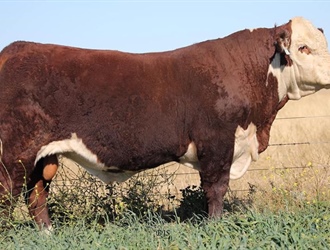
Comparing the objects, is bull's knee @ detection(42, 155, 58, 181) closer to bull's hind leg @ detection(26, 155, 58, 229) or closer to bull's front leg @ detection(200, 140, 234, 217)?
bull's hind leg @ detection(26, 155, 58, 229)

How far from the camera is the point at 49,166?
616 cm

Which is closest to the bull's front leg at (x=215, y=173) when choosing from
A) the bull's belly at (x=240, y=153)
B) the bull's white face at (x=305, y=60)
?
the bull's belly at (x=240, y=153)

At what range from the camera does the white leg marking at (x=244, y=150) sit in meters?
6.39

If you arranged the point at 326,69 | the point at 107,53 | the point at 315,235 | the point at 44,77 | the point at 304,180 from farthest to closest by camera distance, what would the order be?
the point at 304,180 → the point at 326,69 → the point at 107,53 → the point at 44,77 → the point at 315,235

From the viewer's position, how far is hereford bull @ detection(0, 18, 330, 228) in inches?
229

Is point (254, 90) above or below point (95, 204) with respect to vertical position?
above

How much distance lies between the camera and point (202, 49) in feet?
21.4

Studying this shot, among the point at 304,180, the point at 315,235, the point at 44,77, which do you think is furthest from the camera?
the point at 304,180

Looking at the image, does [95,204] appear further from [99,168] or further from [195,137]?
[195,137]

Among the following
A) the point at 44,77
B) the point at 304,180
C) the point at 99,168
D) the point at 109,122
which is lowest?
the point at 304,180

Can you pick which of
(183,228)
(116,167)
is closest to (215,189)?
(116,167)

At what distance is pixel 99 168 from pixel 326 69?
2.58m

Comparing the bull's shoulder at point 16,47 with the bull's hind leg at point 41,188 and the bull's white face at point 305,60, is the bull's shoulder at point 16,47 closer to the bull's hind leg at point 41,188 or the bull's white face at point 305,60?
the bull's hind leg at point 41,188

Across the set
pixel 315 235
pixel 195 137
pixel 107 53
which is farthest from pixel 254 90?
pixel 315 235
